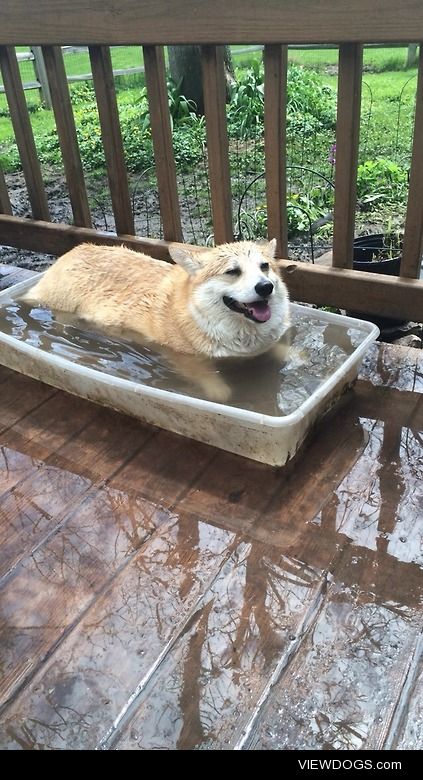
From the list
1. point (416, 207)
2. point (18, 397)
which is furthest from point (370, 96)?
point (18, 397)

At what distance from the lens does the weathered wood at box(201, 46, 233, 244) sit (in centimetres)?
282

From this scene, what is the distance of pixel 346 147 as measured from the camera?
271 centimetres

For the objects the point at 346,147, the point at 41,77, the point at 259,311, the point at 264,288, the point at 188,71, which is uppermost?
the point at 346,147

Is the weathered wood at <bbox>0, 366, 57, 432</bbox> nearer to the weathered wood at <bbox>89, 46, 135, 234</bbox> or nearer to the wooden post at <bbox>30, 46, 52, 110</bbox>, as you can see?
the weathered wood at <bbox>89, 46, 135, 234</bbox>

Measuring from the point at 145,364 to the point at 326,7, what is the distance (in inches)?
65.4

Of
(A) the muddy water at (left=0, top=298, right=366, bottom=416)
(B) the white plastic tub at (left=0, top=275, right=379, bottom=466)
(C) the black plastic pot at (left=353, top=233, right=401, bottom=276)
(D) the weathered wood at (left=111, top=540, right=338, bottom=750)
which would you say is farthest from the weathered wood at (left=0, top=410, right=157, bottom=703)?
(C) the black plastic pot at (left=353, top=233, right=401, bottom=276)

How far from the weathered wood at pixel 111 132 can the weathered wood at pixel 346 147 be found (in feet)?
4.08

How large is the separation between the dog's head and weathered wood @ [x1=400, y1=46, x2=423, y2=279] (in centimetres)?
57

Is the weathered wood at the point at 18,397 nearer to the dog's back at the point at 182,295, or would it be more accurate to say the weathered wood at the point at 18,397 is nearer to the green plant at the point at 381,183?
the dog's back at the point at 182,295

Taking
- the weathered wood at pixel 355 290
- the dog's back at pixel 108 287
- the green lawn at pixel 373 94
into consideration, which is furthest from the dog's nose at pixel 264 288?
the green lawn at pixel 373 94

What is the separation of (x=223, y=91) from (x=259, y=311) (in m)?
1.07

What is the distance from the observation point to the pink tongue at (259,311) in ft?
8.78

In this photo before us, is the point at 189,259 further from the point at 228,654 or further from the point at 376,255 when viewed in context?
the point at 228,654
